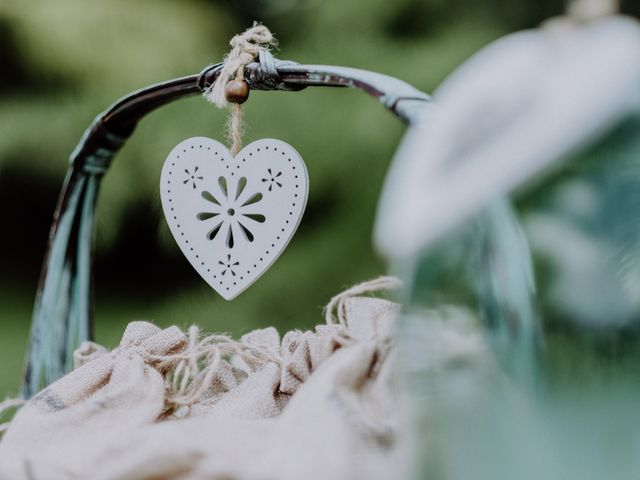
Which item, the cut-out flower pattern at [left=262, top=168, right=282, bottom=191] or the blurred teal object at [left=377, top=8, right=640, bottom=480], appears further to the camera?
the cut-out flower pattern at [left=262, top=168, right=282, bottom=191]

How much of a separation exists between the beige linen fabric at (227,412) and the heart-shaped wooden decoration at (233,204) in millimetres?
60

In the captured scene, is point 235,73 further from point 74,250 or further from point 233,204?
point 74,250

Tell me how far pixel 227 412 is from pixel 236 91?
0.77ft

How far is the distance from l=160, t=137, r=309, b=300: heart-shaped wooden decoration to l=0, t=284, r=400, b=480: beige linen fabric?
0.20ft

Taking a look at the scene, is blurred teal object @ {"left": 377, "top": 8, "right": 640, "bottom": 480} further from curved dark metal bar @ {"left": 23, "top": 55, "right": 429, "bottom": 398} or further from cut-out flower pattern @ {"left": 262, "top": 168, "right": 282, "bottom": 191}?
curved dark metal bar @ {"left": 23, "top": 55, "right": 429, "bottom": 398}

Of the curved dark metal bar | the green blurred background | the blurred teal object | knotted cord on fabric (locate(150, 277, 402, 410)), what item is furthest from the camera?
the green blurred background

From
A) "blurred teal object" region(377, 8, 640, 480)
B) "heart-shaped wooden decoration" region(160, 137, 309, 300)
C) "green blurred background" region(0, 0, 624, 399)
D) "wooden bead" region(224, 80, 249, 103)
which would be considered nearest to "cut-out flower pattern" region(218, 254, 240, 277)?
"heart-shaped wooden decoration" region(160, 137, 309, 300)

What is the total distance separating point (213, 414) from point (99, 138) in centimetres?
28

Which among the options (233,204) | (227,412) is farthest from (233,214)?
(227,412)

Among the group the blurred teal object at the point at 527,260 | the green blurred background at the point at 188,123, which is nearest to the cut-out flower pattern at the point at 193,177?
the blurred teal object at the point at 527,260

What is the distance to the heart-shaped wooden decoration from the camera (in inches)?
22.8

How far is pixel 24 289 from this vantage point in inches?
59.0

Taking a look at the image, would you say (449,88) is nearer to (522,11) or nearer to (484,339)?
(484,339)

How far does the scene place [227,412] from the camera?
51 centimetres
